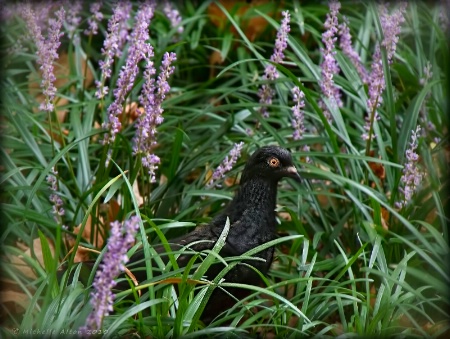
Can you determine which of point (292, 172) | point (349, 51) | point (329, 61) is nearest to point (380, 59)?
point (329, 61)

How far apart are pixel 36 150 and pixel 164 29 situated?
5.05ft

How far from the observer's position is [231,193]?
4.00m

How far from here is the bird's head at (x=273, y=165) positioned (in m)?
3.63

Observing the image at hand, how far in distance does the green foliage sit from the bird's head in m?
0.17

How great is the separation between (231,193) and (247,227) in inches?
18.5

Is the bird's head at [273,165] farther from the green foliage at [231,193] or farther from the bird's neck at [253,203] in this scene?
the green foliage at [231,193]

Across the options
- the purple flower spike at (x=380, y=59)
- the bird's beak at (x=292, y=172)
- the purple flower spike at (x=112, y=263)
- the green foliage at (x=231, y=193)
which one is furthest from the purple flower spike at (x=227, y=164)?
the purple flower spike at (x=112, y=263)

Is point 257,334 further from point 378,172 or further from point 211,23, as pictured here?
point 211,23

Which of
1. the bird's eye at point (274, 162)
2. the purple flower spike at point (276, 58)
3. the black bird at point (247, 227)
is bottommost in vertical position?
the black bird at point (247, 227)

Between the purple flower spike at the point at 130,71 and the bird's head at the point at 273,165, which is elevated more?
the purple flower spike at the point at 130,71

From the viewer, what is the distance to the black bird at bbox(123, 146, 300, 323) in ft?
11.1

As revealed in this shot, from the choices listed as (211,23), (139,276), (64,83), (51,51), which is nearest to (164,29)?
(211,23)

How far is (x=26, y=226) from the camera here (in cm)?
398

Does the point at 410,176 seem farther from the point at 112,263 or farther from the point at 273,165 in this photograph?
the point at 112,263
